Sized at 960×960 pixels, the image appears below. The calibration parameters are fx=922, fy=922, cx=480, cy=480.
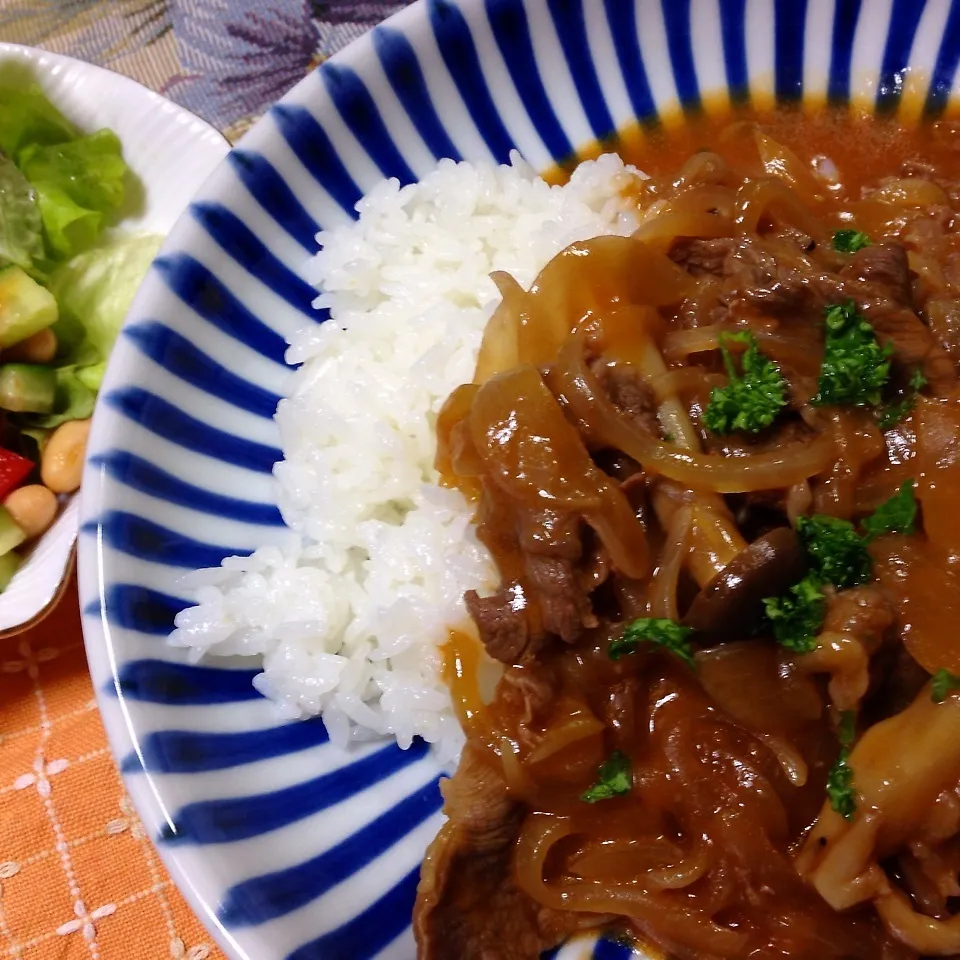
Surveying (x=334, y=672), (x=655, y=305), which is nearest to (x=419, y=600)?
(x=334, y=672)

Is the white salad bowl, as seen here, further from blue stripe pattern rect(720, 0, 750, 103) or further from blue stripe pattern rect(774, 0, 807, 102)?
blue stripe pattern rect(774, 0, 807, 102)

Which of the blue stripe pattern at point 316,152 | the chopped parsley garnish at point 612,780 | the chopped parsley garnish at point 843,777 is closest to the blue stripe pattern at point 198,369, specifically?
the blue stripe pattern at point 316,152

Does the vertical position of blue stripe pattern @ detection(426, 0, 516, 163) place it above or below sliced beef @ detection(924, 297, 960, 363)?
above

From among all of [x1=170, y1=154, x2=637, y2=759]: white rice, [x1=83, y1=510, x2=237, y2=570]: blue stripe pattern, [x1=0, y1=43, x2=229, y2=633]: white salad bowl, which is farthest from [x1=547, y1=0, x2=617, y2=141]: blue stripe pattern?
[x1=83, y1=510, x2=237, y2=570]: blue stripe pattern

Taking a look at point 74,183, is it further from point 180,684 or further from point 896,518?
point 896,518

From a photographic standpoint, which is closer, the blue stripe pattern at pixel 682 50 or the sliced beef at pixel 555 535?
the sliced beef at pixel 555 535

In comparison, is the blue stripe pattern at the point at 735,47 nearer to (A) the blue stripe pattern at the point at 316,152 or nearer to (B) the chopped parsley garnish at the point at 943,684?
(A) the blue stripe pattern at the point at 316,152

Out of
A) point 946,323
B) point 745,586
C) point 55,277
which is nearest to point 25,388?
point 55,277

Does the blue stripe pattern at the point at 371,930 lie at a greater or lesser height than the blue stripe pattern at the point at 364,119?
lesser
